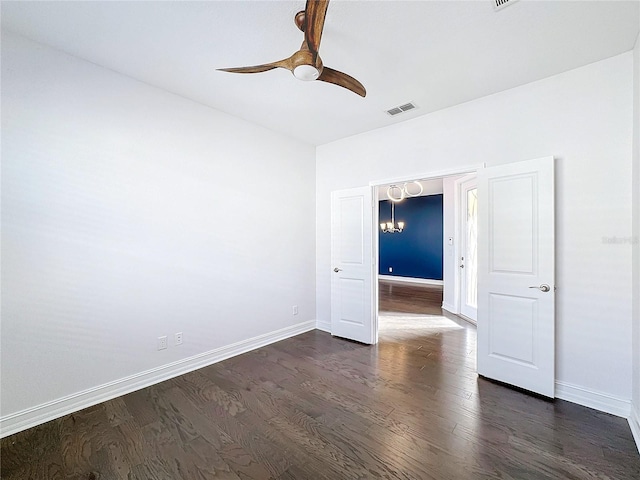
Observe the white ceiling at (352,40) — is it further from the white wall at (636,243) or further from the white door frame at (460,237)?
the white door frame at (460,237)

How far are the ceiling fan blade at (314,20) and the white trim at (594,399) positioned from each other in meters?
3.38

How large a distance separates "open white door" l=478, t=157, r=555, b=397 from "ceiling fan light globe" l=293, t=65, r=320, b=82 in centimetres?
209

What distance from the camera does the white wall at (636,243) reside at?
2.02 m

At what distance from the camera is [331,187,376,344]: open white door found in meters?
3.81

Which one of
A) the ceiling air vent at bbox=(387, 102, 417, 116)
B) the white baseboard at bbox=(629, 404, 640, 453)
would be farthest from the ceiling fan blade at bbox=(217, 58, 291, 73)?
the white baseboard at bbox=(629, 404, 640, 453)

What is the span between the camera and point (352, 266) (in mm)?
3977

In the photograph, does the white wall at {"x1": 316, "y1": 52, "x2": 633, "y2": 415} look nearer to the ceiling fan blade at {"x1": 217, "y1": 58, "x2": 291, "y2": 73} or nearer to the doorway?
the doorway

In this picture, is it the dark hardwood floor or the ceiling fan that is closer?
the ceiling fan

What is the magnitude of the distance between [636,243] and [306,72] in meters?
2.73

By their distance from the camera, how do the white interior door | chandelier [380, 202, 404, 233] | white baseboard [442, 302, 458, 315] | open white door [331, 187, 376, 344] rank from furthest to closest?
chandelier [380, 202, 404, 233], white baseboard [442, 302, 458, 315], the white interior door, open white door [331, 187, 376, 344]

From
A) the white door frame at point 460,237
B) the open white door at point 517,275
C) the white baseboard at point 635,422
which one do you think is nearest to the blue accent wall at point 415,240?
the white door frame at point 460,237

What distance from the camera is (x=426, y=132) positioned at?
3381 millimetres

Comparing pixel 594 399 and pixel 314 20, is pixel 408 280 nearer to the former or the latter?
pixel 594 399

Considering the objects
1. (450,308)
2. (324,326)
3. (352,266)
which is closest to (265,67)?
(352,266)
